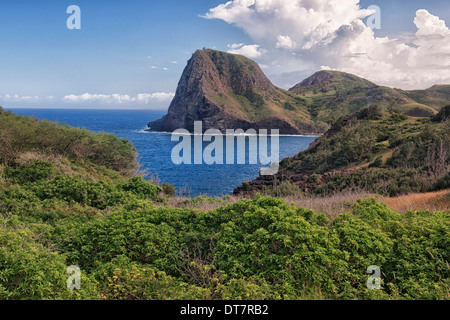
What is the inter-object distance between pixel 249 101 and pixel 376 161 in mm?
139099

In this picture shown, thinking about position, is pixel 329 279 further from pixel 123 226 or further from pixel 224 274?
pixel 123 226

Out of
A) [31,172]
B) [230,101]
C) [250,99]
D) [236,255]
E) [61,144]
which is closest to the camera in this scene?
Result: [236,255]

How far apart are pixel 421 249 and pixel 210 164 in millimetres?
65638

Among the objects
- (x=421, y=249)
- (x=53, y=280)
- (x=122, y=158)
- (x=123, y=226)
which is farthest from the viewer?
(x=122, y=158)

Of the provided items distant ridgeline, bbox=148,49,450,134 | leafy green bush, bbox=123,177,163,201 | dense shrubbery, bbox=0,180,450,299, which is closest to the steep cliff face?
distant ridgeline, bbox=148,49,450,134

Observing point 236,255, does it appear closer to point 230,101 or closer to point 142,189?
point 142,189

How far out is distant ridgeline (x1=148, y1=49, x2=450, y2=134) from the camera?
5522 inches

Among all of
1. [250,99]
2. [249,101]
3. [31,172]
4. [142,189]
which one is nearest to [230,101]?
[249,101]

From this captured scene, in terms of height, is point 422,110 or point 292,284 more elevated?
point 422,110

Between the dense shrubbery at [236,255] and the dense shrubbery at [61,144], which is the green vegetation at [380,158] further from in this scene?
the dense shrubbery at [61,144]

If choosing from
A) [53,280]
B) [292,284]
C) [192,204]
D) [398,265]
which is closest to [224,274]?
[292,284]

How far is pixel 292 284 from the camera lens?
238 inches

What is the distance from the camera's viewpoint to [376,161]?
28.3 m

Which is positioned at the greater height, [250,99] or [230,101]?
[250,99]
